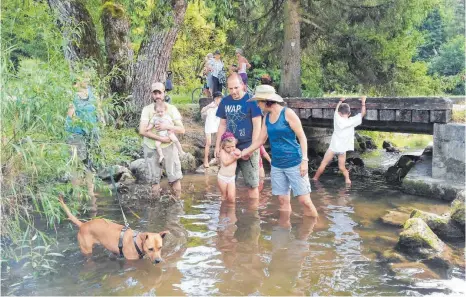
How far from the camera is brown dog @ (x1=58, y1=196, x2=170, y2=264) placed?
532 cm

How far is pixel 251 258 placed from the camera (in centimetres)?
578

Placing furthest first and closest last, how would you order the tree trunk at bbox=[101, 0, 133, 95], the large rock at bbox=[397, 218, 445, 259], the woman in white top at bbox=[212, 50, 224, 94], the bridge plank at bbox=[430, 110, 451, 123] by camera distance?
the woman in white top at bbox=[212, 50, 224, 94] → the tree trunk at bbox=[101, 0, 133, 95] → the bridge plank at bbox=[430, 110, 451, 123] → the large rock at bbox=[397, 218, 445, 259]

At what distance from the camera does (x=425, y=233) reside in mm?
5859

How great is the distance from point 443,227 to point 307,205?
1.89 metres

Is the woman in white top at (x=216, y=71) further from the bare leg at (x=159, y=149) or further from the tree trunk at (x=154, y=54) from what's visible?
the bare leg at (x=159, y=149)

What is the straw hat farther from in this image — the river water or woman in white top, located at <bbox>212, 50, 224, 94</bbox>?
woman in white top, located at <bbox>212, 50, 224, 94</bbox>

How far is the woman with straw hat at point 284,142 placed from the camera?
6520 millimetres

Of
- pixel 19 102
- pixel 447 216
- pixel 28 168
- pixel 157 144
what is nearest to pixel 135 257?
pixel 28 168

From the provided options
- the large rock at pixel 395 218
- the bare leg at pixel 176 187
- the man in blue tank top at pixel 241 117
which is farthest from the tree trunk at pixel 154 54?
the large rock at pixel 395 218

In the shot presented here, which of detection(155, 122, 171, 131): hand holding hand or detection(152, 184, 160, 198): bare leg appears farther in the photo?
detection(152, 184, 160, 198): bare leg

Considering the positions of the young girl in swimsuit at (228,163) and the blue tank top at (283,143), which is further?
the young girl in swimsuit at (228,163)

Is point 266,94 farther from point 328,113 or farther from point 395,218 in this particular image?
point 328,113

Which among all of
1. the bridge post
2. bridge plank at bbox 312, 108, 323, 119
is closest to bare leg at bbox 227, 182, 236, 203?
the bridge post

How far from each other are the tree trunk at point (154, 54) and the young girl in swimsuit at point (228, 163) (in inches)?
238
